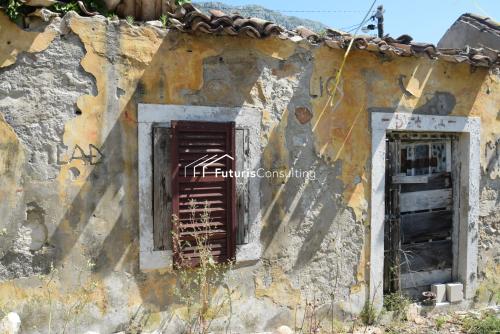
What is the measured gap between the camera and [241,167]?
3977mm

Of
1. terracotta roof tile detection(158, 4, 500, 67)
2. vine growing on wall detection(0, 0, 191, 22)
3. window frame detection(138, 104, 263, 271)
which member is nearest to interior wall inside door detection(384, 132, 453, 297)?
terracotta roof tile detection(158, 4, 500, 67)

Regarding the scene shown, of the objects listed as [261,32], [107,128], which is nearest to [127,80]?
[107,128]

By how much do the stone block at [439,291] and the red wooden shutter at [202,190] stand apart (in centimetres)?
263

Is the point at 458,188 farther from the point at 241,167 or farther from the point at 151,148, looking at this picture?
the point at 151,148

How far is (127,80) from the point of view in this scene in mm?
3570

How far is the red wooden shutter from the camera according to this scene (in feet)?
12.1

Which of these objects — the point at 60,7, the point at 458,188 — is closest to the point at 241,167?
the point at 60,7

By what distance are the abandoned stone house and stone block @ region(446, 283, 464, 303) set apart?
0.03 m

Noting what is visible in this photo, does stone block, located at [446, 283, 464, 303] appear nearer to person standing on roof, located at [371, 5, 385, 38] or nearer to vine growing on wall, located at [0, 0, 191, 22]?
vine growing on wall, located at [0, 0, 191, 22]

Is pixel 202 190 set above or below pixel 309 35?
below

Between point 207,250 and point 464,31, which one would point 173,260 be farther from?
point 464,31

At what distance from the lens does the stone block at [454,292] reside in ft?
16.5

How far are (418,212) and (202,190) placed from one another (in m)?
2.70

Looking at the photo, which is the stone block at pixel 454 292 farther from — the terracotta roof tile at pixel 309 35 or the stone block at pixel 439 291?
the terracotta roof tile at pixel 309 35
